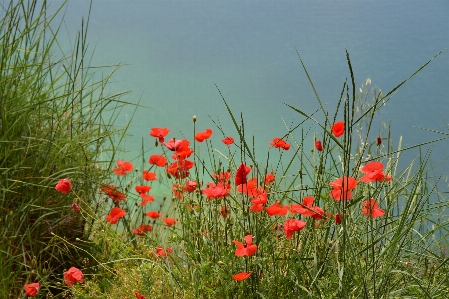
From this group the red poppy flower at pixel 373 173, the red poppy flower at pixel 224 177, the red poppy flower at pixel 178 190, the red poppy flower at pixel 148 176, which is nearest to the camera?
the red poppy flower at pixel 373 173

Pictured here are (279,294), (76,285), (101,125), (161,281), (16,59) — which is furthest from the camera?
(101,125)

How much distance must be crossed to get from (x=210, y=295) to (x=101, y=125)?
1.20 meters

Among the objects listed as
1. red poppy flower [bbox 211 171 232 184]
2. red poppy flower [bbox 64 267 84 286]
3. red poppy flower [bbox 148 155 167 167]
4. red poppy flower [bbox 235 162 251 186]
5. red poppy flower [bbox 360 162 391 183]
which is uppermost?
red poppy flower [bbox 360 162 391 183]

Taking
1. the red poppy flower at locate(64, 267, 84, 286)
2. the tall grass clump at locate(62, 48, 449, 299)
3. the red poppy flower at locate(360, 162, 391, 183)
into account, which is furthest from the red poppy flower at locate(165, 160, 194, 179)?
the red poppy flower at locate(360, 162, 391, 183)

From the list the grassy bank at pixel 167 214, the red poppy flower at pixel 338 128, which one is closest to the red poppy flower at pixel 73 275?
the grassy bank at pixel 167 214

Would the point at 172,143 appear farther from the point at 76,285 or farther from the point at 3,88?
the point at 3,88

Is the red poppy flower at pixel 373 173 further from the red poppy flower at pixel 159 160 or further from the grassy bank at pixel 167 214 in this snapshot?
the red poppy flower at pixel 159 160

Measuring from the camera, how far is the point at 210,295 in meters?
1.84

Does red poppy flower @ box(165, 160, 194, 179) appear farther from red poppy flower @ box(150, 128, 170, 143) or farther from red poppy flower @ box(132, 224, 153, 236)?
red poppy flower @ box(132, 224, 153, 236)

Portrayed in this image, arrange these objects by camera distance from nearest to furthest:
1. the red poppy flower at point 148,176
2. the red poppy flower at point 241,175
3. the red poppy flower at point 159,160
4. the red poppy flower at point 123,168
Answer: the red poppy flower at point 241,175 < the red poppy flower at point 159,160 < the red poppy flower at point 148,176 < the red poppy flower at point 123,168

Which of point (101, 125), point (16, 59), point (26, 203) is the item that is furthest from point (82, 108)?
point (26, 203)

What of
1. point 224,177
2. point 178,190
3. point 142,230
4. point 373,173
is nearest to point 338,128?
point 373,173

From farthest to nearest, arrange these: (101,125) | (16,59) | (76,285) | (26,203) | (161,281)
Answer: (101,125)
(16,59)
(26,203)
(76,285)
(161,281)

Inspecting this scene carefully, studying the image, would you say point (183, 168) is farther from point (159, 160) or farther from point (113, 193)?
point (113, 193)
